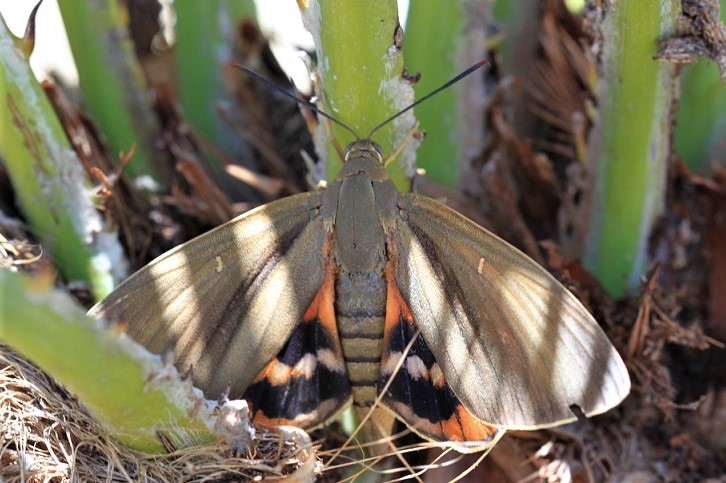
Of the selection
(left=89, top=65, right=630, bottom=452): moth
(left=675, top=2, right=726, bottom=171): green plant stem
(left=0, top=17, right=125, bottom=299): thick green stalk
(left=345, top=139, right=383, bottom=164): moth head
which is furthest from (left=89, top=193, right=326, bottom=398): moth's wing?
(left=675, top=2, right=726, bottom=171): green plant stem

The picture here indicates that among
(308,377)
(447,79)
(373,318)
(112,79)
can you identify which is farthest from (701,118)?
(112,79)

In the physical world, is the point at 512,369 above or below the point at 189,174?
below

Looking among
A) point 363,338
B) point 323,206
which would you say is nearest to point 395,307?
point 363,338

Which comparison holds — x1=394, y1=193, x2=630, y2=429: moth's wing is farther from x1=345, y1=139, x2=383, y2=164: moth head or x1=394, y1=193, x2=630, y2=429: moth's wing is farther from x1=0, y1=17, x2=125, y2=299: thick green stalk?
x1=0, y1=17, x2=125, y2=299: thick green stalk

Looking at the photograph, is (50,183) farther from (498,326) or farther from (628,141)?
(628,141)

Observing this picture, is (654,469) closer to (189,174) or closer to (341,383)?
(341,383)

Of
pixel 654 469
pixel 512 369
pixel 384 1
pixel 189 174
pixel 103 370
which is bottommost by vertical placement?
pixel 654 469
